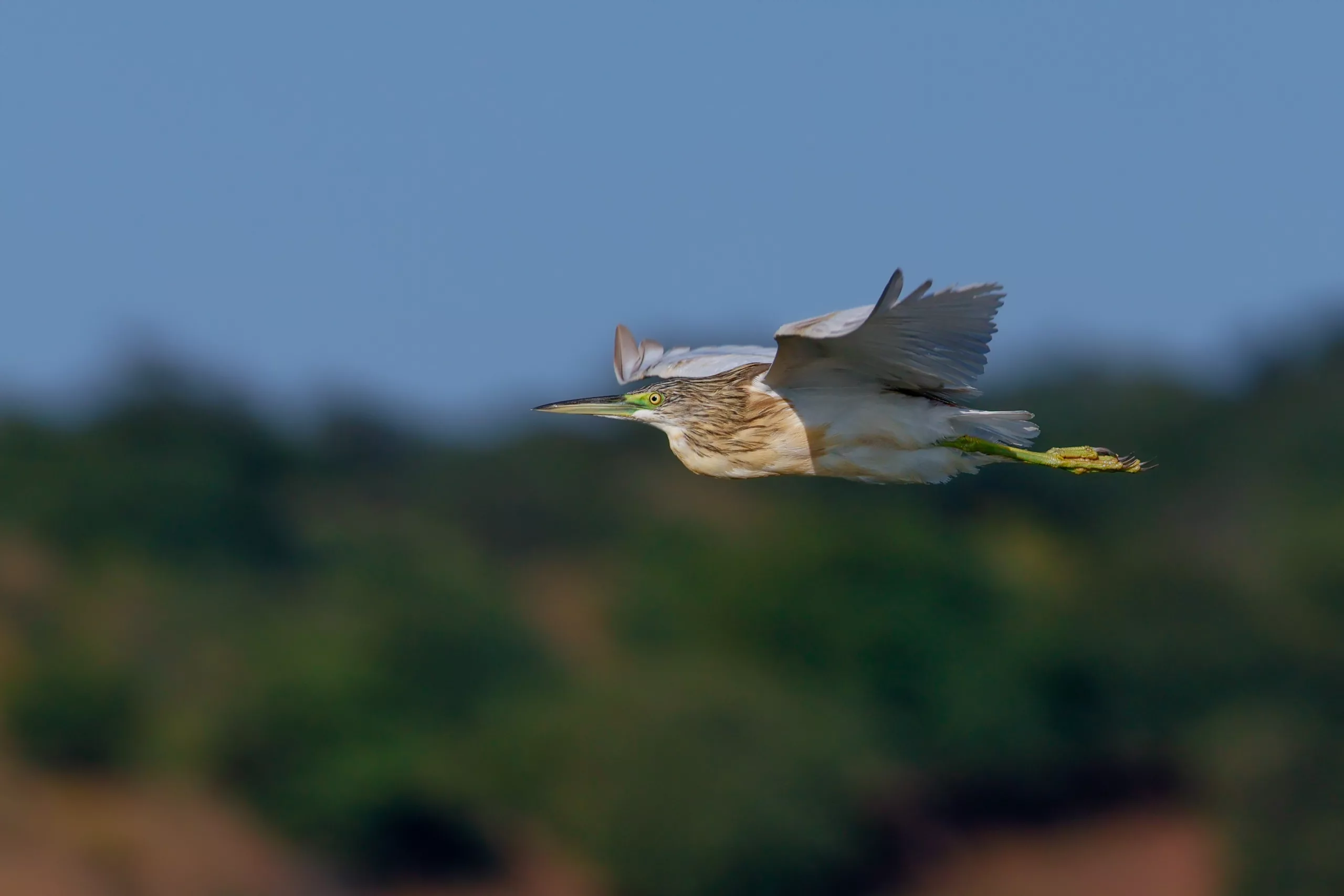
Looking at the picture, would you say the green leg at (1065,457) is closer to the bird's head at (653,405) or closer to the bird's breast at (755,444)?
the bird's breast at (755,444)

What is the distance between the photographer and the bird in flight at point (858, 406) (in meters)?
8.04

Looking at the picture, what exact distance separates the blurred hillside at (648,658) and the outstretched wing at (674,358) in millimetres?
25900

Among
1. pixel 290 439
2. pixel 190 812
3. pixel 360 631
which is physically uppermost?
pixel 290 439

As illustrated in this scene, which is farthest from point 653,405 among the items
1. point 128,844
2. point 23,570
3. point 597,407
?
point 23,570

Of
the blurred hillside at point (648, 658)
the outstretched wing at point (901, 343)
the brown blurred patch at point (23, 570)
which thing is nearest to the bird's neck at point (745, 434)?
the outstretched wing at point (901, 343)

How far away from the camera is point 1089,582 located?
46.0m

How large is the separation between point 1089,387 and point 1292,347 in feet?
32.8

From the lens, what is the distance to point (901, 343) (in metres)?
8.21

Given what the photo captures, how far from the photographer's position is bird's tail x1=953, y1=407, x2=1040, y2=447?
881 cm

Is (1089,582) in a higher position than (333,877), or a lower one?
higher

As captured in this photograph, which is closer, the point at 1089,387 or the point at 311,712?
the point at 311,712

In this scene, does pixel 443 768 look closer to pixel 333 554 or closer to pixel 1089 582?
pixel 333 554

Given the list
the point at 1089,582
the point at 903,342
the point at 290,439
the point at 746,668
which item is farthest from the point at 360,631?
the point at 903,342

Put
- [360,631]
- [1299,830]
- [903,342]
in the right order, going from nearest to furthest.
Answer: [903,342] → [1299,830] → [360,631]
